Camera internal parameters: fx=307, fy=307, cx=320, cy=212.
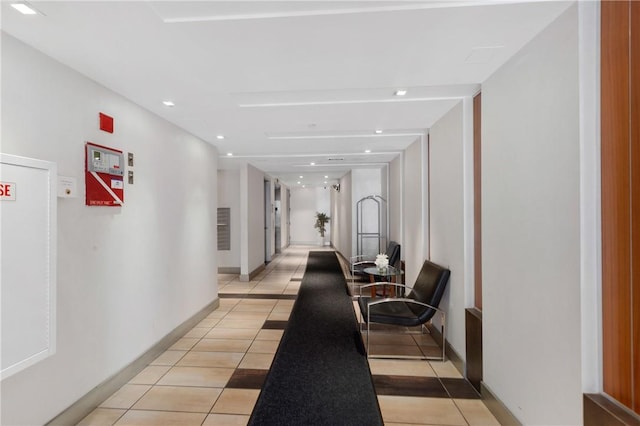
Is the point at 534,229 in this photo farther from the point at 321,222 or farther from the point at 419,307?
the point at 321,222

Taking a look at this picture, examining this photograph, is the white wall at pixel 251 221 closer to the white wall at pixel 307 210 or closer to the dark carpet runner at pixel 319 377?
the dark carpet runner at pixel 319 377

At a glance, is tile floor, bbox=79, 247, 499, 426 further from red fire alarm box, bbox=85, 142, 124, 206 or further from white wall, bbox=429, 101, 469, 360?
red fire alarm box, bbox=85, 142, 124, 206

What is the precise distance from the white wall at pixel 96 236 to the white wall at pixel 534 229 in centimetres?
342

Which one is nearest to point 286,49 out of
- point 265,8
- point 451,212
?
point 265,8

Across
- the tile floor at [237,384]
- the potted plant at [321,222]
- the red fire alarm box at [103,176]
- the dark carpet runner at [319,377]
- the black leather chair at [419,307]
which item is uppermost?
the red fire alarm box at [103,176]

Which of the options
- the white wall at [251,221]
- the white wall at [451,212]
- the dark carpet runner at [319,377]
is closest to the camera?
the dark carpet runner at [319,377]

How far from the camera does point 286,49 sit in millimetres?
2203

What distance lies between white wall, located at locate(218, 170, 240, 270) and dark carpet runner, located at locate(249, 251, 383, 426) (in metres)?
3.93

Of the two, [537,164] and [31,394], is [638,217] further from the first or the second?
[31,394]

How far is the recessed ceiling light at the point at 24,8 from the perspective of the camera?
172 centimetres

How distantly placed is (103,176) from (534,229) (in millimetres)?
3532

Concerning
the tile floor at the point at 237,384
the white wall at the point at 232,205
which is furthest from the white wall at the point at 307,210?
the tile floor at the point at 237,384

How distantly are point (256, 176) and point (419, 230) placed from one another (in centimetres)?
534

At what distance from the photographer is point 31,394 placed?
83.1 inches
